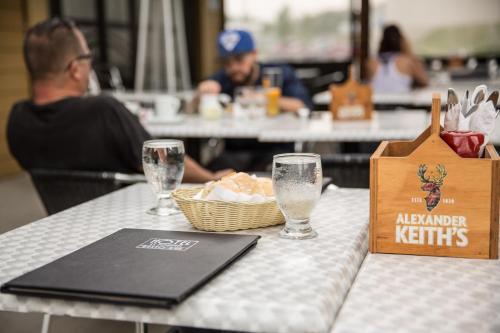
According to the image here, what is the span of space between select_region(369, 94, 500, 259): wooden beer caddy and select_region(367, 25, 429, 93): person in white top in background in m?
4.57

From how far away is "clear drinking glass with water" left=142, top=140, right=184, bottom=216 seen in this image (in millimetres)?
1525

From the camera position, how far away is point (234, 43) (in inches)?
159

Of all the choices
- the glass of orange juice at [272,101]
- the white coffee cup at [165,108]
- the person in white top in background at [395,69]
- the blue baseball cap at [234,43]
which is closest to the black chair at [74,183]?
the white coffee cup at [165,108]

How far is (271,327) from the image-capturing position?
914mm

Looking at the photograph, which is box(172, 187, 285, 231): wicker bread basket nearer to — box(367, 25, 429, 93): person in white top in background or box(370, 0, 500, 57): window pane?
box(367, 25, 429, 93): person in white top in background

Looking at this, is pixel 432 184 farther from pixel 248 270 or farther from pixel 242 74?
pixel 242 74

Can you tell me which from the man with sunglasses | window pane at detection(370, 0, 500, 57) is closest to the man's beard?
the man with sunglasses

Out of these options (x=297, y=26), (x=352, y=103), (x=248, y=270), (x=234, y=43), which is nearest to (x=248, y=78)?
(x=234, y=43)

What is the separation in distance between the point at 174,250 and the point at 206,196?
0.23 m

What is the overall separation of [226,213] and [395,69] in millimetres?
4674

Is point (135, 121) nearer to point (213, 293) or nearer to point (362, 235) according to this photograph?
point (362, 235)

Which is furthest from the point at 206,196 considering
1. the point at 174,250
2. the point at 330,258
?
the point at 330,258

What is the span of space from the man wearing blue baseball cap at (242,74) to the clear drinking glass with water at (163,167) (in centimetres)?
238

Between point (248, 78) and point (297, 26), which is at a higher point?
point (297, 26)
